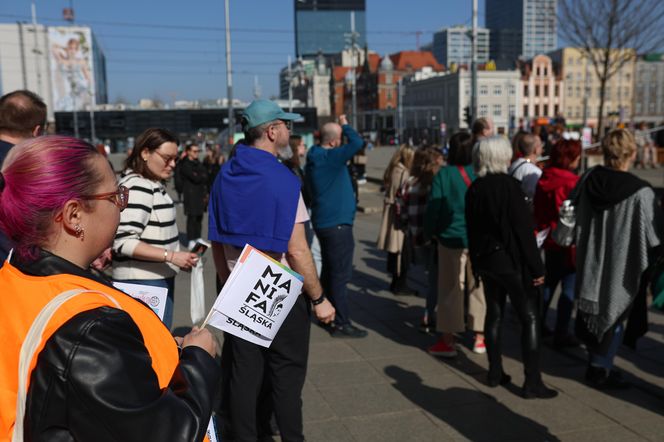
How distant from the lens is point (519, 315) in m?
4.32

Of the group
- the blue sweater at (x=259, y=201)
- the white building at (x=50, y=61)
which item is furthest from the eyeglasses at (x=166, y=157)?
the white building at (x=50, y=61)

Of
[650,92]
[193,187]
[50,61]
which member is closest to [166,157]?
[193,187]

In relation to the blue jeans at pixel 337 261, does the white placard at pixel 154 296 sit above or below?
above

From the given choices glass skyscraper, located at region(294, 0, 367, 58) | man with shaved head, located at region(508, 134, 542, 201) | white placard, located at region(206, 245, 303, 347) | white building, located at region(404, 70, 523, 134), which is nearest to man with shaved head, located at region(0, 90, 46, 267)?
white placard, located at region(206, 245, 303, 347)

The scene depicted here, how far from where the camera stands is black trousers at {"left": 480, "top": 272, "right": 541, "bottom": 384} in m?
4.24

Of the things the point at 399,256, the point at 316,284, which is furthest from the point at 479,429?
the point at 399,256

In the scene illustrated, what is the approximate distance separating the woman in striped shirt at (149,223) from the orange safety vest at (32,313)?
6.91 ft

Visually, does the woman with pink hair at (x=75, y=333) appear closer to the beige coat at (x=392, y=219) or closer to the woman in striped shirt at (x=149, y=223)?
the woman in striped shirt at (x=149, y=223)

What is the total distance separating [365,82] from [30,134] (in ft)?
407

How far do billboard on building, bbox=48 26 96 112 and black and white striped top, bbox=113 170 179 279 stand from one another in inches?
4716

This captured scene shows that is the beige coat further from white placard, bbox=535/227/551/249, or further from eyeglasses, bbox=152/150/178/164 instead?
eyeglasses, bbox=152/150/178/164

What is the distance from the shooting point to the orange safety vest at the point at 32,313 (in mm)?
1316

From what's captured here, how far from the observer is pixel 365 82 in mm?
124062

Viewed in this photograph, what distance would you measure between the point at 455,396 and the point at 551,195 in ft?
6.78
